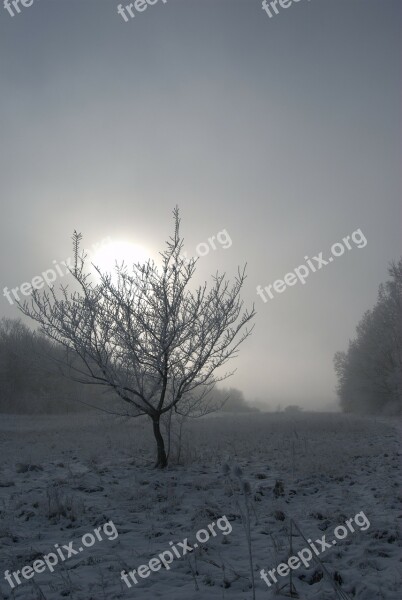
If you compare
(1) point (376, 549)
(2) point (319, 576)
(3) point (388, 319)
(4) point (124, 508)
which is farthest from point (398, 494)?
(3) point (388, 319)

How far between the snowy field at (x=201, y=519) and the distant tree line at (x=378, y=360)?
23.7 meters

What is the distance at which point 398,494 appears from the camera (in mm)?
8266

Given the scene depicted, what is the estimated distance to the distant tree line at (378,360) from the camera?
3472 cm

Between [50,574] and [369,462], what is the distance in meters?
10.2

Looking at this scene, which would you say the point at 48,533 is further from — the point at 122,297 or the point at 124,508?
the point at 122,297

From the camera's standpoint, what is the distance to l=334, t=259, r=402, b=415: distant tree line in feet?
114

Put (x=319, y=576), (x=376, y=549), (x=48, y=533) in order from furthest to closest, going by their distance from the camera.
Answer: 1. (x=48, y=533)
2. (x=376, y=549)
3. (x=319, y=576)

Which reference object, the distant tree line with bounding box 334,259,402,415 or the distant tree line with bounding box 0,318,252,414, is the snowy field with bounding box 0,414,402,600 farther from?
the distant tree line with bounding box 0,318,252,414

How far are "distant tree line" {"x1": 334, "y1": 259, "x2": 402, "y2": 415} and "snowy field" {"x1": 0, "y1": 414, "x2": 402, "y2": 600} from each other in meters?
23.7

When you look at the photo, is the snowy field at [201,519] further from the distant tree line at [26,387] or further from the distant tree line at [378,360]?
the distant tree line at [26,387]

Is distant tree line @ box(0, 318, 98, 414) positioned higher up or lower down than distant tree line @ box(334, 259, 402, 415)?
higher up

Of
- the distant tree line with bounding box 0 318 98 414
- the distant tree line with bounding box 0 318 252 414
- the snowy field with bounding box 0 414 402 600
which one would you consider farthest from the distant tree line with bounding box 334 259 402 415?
the distant tree line with bounding box 0 318 98 414

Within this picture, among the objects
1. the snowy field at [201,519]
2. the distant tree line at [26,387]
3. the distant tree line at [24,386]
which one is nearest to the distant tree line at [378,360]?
the distant tree line at [26,387]

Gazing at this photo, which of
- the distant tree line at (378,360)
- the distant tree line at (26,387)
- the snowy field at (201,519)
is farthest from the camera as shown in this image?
the distant tree line at (26,387)
